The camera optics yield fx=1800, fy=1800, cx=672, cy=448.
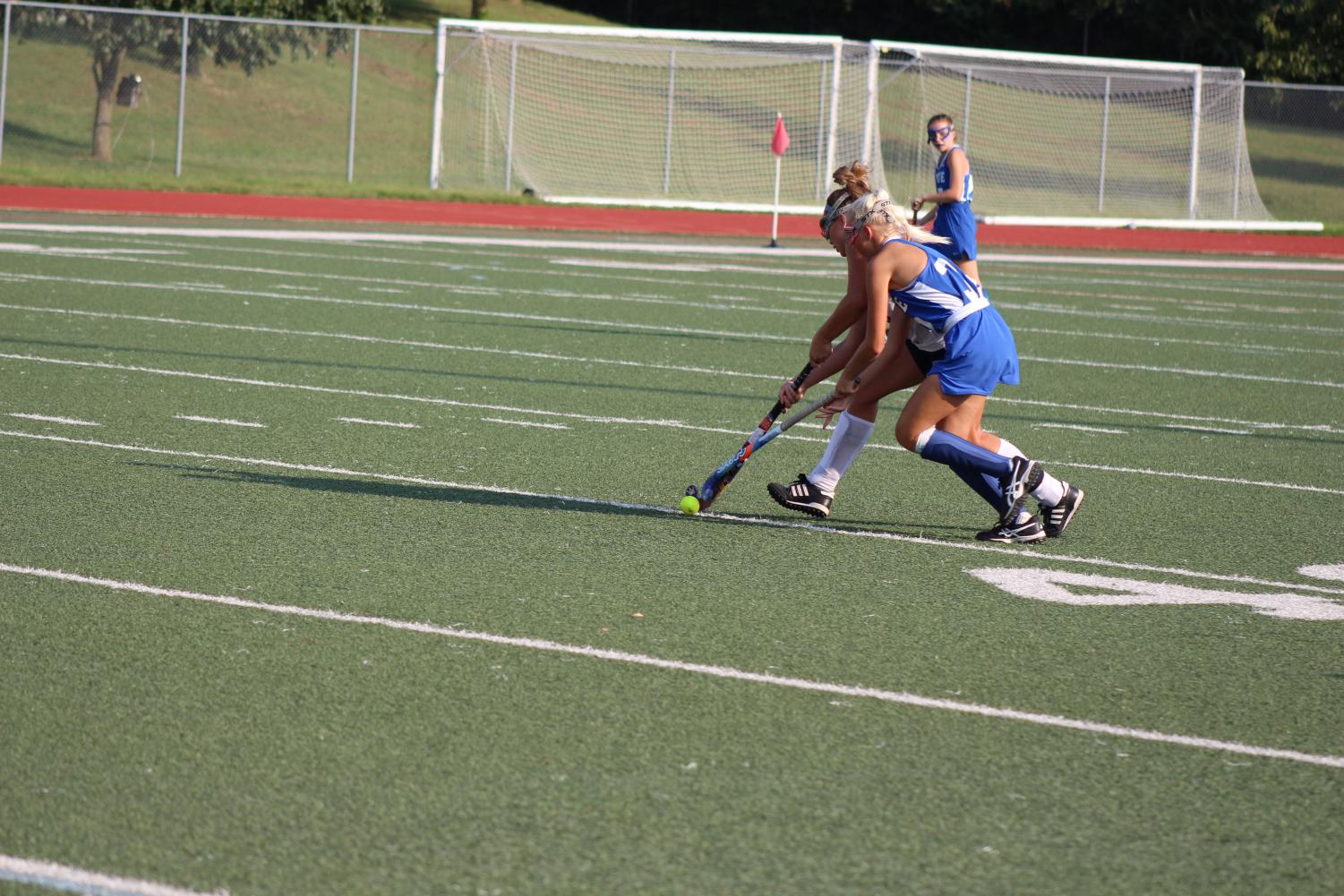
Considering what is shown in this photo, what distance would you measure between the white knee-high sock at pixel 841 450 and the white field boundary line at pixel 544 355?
4.07 meters

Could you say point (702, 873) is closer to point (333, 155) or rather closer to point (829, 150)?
point (829, 150)

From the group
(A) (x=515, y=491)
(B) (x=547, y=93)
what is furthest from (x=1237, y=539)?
(B) (x=547, y=93)

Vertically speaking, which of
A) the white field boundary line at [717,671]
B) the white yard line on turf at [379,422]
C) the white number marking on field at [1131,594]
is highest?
the white yard line on turf at [379,422]

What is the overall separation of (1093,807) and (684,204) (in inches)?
1124

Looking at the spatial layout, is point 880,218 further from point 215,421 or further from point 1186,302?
point 1186,302

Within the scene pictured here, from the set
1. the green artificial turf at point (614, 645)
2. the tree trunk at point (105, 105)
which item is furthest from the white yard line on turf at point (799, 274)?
the tree trunk at point (105, 105)

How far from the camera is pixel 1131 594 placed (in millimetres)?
6461

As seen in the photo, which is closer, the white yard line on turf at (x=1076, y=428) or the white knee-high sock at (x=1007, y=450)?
the white knee-high sock at (x=1007, y=450)

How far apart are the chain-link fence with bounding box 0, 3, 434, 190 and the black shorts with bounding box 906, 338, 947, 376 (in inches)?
820

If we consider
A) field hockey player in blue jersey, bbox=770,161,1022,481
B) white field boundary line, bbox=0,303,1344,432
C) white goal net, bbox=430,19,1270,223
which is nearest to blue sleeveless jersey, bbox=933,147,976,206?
white field boundary line, bbox=0,303,1344,432

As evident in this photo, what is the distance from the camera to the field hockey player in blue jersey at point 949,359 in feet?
23.0

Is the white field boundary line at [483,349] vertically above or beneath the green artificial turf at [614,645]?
above

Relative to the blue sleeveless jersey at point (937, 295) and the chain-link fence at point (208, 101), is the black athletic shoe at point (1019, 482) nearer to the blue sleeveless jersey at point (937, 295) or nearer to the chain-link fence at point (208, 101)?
the blue sleeveless jersey at point (937, 295)

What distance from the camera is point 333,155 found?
132 ft
